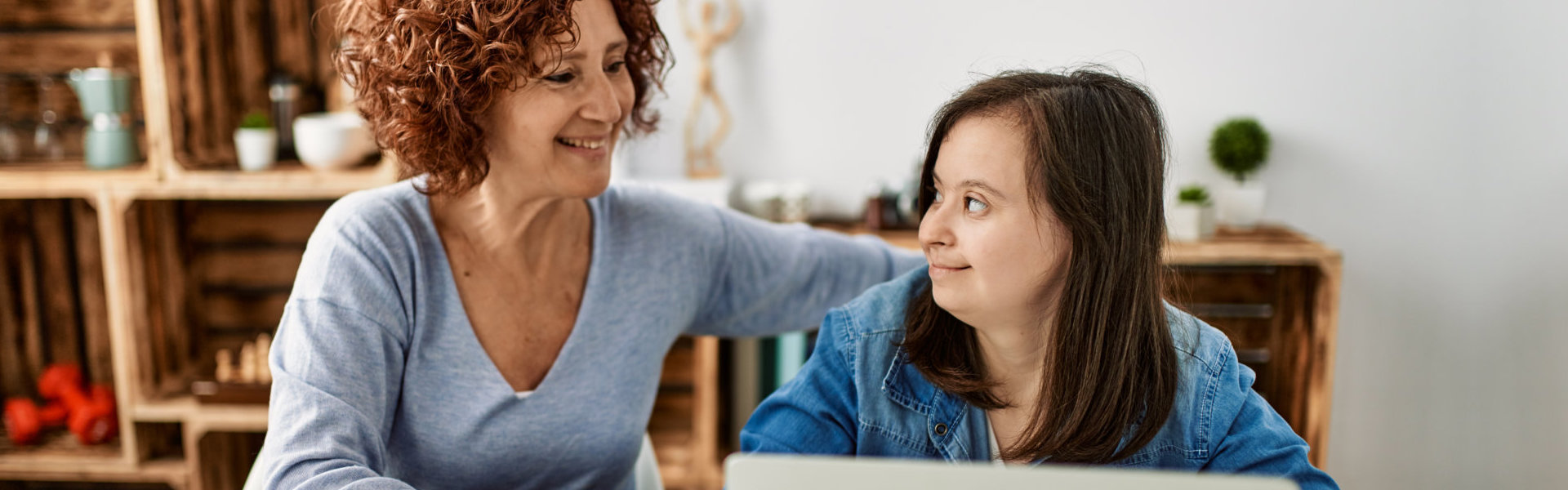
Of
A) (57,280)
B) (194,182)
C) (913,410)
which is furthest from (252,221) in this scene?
(913,410)

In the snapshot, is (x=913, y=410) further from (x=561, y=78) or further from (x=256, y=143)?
(x=256, y=143)

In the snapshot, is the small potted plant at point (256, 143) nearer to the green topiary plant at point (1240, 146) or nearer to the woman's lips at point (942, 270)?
the woman's lips at point (942, 270)

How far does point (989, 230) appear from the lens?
1.03m

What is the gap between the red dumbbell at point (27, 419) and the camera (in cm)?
243

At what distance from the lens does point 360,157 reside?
2.30 metres

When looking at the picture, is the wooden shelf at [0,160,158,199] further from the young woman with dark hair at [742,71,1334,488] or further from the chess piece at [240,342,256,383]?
the young woman with dark hair at [742,71,1334,488]

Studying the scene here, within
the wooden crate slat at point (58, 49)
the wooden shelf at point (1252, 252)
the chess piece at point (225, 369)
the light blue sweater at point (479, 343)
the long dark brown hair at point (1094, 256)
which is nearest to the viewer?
the long dark brown hair at point (1094, 256)

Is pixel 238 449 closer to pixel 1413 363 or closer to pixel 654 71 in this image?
pixel 654 71

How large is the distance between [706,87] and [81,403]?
1602 mm

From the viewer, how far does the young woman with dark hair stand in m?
1.03

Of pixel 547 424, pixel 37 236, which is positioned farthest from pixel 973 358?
pixel 37 236

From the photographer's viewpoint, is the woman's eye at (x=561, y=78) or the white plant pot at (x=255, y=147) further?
the white plant pot at (x=255, y=147)

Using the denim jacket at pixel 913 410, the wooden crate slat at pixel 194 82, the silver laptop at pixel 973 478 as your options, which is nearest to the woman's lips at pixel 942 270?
the denim jacket at pixel 913 410

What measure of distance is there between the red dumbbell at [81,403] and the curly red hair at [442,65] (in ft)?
5.13
